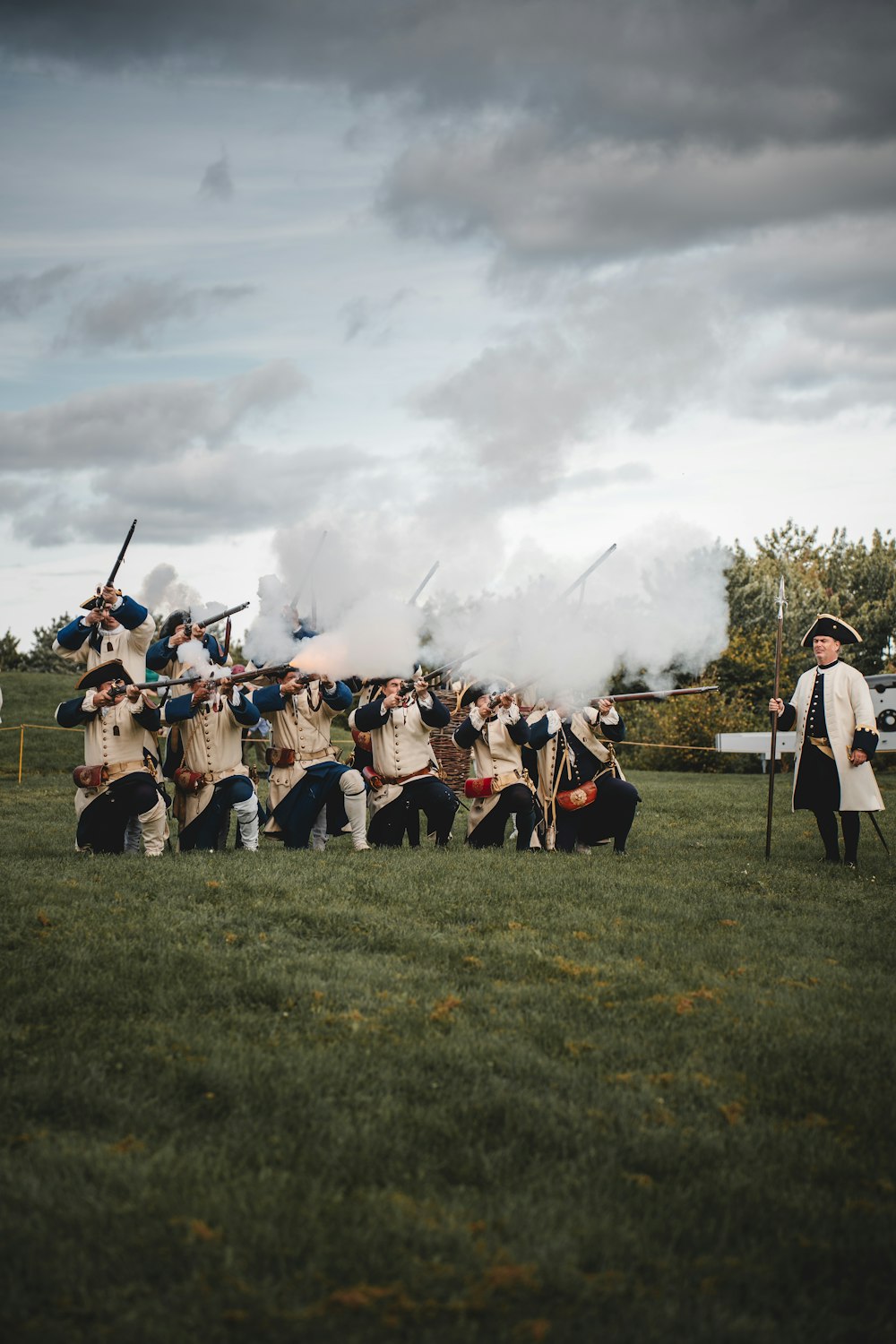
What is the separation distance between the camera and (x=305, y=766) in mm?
11617

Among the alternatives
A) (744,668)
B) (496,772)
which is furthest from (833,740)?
(744,668)

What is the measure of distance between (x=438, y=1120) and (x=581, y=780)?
7.67 m

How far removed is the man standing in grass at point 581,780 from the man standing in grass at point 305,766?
1939mm

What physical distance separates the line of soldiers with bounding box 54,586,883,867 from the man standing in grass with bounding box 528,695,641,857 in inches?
0.7

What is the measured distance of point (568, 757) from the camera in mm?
12117

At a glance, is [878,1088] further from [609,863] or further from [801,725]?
[801,725]

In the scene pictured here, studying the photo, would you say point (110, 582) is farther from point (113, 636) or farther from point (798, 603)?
point (798, 603)

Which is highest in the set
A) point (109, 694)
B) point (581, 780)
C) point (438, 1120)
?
point (109, 694)

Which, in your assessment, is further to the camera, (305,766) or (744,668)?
(744,668)

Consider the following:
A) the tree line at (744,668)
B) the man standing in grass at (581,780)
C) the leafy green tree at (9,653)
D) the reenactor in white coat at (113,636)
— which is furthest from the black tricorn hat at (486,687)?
the leafy green tree at (9,653)

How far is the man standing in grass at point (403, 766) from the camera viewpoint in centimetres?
1185

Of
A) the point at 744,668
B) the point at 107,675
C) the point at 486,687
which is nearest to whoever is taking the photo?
the point at 107,675

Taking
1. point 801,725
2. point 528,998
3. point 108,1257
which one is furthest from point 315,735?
point 108,1257

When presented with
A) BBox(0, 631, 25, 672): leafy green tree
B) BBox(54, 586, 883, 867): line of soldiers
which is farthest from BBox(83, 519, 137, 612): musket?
BBox(0, 631, 25, 672): leafy green tree
